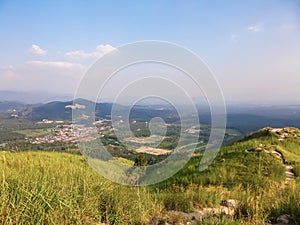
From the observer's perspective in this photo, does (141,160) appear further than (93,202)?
Yes

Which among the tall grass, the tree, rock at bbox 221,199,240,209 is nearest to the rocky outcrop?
rock at bbox 221,199,240,209

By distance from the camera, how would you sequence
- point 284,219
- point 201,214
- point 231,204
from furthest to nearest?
point 231,204 < point 201,214 < point 284,219

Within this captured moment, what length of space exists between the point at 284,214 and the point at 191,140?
2463 mm

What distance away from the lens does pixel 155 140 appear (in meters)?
7.04

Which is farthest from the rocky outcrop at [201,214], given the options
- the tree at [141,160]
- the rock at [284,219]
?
the tree at [141,160]

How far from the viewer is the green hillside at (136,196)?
417 centimetres

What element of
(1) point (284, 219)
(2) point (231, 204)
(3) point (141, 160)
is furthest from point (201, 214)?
(3) point (141, 160)

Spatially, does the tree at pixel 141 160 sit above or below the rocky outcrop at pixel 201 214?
above

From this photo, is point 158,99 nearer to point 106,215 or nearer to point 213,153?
point 106,215

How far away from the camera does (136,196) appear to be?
231 inches

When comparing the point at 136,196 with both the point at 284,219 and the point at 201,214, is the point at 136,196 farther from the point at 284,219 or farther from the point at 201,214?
the point at 284,219

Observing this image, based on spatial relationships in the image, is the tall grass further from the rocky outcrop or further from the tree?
the tree

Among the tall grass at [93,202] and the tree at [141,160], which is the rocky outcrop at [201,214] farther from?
the tree at [141,160]

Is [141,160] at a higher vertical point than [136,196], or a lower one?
higher
